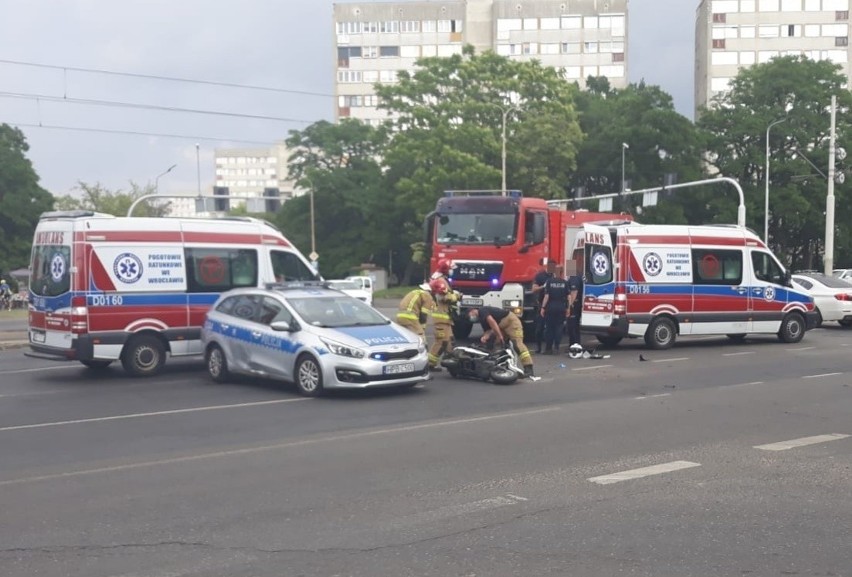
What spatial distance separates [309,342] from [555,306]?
279 inches

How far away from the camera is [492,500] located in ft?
24.3

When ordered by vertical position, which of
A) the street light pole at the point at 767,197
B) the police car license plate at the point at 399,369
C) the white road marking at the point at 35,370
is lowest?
the white road marking at the point at 35,370

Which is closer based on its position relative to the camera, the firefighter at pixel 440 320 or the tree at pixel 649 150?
the firefighter at pixel 440 320

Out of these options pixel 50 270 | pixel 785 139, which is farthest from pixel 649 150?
pixel 50 270

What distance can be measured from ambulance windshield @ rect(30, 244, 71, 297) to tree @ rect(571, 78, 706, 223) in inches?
1717

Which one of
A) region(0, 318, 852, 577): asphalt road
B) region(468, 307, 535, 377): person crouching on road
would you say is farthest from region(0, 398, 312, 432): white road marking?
region(468, 307, 535, 377): person crouching on road

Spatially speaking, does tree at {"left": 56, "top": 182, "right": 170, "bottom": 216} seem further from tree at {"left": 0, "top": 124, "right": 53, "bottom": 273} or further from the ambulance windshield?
the ambulance windshield

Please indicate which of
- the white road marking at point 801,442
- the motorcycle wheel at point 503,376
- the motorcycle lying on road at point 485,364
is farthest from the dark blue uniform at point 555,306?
the white road marking at point 801,442

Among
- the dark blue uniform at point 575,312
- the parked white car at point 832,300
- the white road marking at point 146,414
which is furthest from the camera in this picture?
the parked white car at point 832,300

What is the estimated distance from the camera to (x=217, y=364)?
15.2m

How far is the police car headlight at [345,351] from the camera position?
13.0 metres

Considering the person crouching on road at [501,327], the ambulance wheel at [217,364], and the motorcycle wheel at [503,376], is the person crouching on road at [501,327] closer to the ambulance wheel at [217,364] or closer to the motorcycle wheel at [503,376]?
the motorcycle wheel at [503,376]

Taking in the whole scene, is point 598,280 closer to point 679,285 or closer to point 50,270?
point 679,285

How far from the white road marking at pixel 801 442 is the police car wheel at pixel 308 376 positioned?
6031mm
